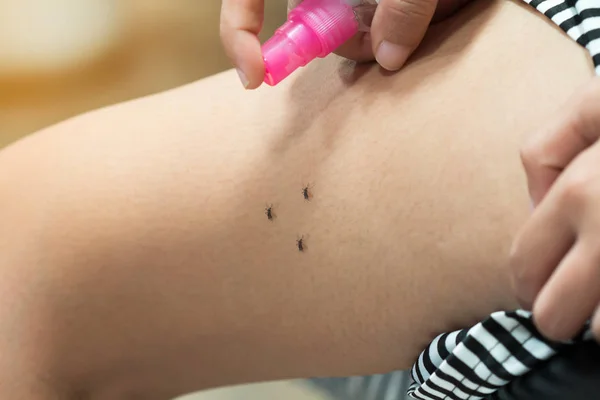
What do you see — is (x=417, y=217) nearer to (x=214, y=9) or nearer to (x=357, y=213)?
(x=357, y=213)

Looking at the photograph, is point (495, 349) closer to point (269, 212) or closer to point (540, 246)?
point (540, 246)

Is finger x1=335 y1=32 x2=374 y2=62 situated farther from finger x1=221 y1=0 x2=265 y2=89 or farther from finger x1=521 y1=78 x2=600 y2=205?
finger x1=521 y1=78 x2=600 y2=205

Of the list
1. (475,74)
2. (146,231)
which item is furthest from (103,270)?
(475,74)

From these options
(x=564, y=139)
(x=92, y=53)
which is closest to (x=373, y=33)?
(x=564, y=139)

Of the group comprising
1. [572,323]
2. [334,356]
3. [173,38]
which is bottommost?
[334,356]

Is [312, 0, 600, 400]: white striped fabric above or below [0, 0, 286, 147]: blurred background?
below

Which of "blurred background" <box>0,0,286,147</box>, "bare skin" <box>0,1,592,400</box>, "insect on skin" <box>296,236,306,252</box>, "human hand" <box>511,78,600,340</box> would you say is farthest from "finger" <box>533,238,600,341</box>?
"blurred background" <box>0,0,286,147</box>

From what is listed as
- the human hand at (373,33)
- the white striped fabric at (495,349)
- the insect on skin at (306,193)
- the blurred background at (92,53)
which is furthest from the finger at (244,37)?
the blurred background at (92,53)
